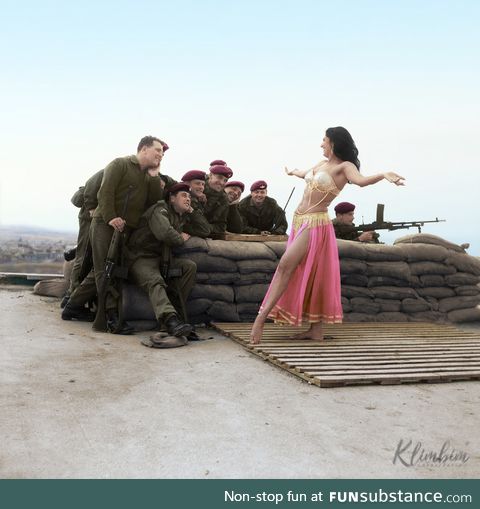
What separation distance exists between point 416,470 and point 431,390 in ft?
4.27

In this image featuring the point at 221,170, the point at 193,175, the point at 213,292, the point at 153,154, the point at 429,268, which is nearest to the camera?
the point at 153,154

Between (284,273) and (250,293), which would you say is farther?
(250,293)

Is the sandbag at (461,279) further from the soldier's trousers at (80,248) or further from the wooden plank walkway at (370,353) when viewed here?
the soldier's trousers at (80,248)

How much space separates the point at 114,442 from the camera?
94.0 inches

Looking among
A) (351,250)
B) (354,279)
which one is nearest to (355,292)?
(354,279)

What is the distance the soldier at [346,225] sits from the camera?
7301 millimetres

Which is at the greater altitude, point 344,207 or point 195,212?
point 344,207

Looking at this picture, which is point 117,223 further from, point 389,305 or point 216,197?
point 389,305

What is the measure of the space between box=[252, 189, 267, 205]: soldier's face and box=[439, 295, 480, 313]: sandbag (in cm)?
223

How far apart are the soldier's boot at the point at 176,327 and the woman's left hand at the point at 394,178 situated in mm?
1780

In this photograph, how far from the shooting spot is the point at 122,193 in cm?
516

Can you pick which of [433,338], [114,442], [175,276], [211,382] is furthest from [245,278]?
[114,442]

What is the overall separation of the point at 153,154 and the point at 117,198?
47cm

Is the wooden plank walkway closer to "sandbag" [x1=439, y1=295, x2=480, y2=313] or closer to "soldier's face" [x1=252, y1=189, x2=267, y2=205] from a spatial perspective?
"sandbag" [x1=439, y1=295, x2=480, y2=313]
